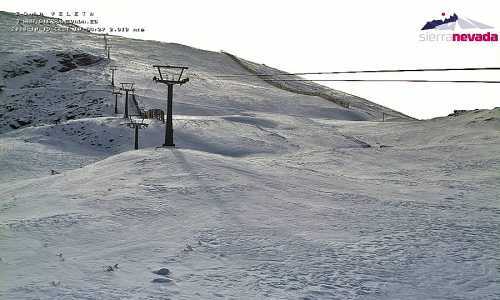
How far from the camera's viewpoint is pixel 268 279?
7.05 m

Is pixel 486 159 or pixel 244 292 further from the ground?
pixel 486 159

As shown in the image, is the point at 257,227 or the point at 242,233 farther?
the point at 257,227

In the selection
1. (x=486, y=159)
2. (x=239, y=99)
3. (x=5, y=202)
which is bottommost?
(x=5, y=202)

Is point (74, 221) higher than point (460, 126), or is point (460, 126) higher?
point (460, 126)

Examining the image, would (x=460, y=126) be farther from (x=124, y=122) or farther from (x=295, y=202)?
(x=295, y=202)

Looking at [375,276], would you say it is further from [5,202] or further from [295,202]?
[5,202]

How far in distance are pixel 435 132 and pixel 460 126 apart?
6.02 feet

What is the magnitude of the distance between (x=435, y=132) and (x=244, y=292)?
110ft

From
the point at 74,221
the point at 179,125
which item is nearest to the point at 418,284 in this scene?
the point at 74,221

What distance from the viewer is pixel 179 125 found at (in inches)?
1489

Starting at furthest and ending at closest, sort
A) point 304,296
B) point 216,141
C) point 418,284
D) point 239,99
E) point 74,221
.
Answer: point 239,99, point 216,141, point 74,221, point 418,284, point 304,296

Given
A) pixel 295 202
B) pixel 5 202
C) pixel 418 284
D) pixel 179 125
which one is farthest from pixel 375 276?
pixel 179 125

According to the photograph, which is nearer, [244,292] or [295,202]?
[244,292]

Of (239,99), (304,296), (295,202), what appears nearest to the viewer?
(304,296)
